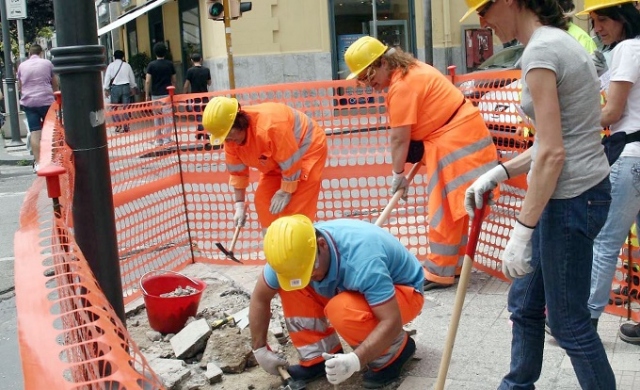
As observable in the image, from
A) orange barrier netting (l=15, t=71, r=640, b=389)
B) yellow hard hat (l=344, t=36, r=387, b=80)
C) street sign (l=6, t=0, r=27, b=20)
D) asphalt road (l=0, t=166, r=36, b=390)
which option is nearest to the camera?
asphalt road (l=0, t=166, r=36, b=390)

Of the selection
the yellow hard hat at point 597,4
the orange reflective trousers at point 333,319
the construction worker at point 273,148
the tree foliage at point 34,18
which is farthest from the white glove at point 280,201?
the tree foliage at point 34,18

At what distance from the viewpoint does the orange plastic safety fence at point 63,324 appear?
1.45 m

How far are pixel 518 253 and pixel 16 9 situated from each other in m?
15.5

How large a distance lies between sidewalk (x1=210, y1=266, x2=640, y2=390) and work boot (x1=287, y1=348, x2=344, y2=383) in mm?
409

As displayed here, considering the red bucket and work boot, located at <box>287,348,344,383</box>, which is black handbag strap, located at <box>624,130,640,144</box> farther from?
the red bucket

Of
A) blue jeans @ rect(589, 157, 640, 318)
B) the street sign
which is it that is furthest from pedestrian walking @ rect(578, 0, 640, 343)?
the street sign

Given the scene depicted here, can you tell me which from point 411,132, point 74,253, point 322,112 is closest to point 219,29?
point 322,112

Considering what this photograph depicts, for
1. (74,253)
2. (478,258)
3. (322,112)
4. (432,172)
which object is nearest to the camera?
(74,253)

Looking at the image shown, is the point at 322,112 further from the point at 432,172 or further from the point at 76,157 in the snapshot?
the point at 76,157

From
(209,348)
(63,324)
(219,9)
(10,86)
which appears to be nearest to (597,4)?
(209,348)

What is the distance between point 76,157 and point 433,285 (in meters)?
2.44

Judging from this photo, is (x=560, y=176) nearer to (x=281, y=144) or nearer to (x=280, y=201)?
(x=281, y=144)

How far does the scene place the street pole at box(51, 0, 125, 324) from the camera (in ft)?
10.8

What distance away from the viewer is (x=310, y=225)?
3.29m
